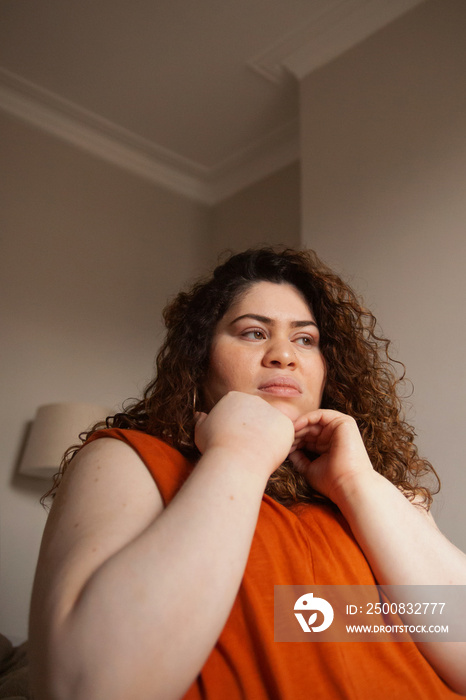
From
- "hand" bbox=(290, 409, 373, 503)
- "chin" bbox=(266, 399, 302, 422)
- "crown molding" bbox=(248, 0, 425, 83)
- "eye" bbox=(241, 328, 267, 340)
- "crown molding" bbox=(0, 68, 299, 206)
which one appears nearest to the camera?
"hand" bbox=(290, 409, 373, 503)

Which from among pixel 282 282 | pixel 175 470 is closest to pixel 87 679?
pixel 175 470

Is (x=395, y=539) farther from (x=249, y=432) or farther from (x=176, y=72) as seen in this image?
(x=176, y=72)

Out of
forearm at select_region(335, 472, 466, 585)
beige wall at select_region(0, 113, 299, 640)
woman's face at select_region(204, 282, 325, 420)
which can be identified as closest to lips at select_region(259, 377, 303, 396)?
woman's face at select_region(204, 282, 325, 420)

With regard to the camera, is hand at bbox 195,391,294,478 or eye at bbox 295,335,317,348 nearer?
hand at bbox 195,391,294,478

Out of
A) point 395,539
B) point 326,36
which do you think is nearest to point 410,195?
point 326,36

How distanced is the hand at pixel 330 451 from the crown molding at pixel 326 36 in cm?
218

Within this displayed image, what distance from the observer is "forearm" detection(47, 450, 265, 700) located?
0.56 meters

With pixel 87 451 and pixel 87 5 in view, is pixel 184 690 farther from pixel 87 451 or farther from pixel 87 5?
pixel 87 5

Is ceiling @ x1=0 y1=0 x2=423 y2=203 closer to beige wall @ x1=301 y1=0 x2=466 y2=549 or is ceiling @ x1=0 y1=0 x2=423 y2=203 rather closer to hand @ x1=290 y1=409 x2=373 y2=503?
beige wall @ x1=301 y1=0 x2=466 y2=549

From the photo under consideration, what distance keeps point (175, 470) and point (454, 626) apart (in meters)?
0.47

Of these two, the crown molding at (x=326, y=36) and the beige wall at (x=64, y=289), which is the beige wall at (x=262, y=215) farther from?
the crown molding at (x=326, y=36)

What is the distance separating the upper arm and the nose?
0.37m

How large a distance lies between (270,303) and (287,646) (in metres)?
0.70

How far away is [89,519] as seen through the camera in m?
0.69
